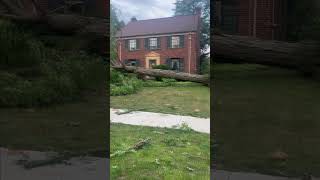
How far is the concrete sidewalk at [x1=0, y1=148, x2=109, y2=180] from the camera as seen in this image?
3678mm

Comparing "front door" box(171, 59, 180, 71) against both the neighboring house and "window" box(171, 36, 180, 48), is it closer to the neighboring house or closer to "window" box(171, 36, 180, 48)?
the neighboring house

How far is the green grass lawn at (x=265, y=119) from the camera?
3.23 meters

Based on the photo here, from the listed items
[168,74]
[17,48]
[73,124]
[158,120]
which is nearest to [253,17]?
[168,74]

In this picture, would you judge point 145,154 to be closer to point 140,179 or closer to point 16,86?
point 140,179

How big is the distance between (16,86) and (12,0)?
70 cm

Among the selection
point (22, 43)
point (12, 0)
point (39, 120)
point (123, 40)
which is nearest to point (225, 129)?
point (123, 40)

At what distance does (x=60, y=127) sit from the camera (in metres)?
3.73

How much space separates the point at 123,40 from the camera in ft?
12.4

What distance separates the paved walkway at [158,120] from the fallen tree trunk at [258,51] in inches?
21.2

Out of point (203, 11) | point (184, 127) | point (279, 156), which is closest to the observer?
point (279, 156)

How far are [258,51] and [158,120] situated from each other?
3.15ft

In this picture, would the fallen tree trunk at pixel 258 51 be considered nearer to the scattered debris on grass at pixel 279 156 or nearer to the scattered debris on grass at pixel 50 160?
the scattered debris on grass at pixel 279 156

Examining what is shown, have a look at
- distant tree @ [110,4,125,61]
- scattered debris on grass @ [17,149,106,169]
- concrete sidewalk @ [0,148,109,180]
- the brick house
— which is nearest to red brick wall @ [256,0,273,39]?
the brick house

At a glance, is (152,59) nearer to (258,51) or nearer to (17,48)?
(258,51)
